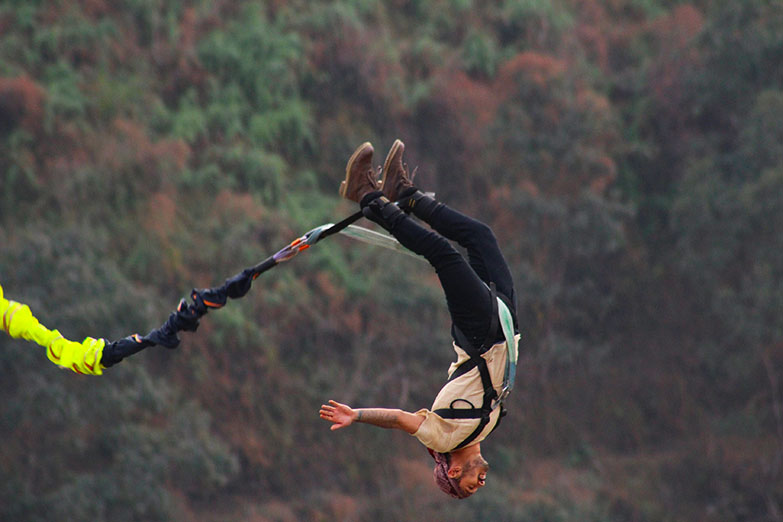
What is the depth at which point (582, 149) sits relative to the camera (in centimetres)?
1753

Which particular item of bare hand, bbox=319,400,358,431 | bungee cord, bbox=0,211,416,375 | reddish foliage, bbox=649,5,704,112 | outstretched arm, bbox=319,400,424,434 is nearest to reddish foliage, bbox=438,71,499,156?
reddish foliage, bbox=649,5,704,112

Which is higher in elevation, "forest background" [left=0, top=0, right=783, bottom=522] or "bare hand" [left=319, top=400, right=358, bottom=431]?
"forest background" [left=0, top=0, right=783, bottom=522]

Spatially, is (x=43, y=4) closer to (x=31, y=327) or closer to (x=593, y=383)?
(x=593, y=383)

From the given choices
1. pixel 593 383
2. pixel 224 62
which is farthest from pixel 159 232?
pixel 593 383

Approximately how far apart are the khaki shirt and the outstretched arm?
59 millimetres

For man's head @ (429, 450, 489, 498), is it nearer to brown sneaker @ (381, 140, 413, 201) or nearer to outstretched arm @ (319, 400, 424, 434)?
outstretched arm @ (319, 400, 424, 434)

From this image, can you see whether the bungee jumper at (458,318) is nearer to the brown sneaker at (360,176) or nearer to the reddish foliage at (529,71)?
the brown sneaker at (360,176)

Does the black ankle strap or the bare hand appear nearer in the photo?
the bare hand

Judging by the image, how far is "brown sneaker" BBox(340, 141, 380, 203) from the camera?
461 cm

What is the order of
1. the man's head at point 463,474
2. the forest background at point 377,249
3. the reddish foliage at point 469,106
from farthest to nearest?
the reddish foliage at point 469,106, the forest background at point 377,249, the man's head at point 463,474

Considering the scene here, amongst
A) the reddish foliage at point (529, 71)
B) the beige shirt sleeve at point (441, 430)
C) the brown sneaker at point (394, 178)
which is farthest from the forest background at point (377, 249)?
the beige shirt sleeve at point (441, 430)

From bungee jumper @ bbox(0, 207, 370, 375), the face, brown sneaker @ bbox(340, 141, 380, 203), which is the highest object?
brown sneaker @ bbox(340, 141, 380, 203)

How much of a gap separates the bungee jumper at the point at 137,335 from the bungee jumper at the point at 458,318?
0.20 meters

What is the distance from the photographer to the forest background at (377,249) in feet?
46.5
